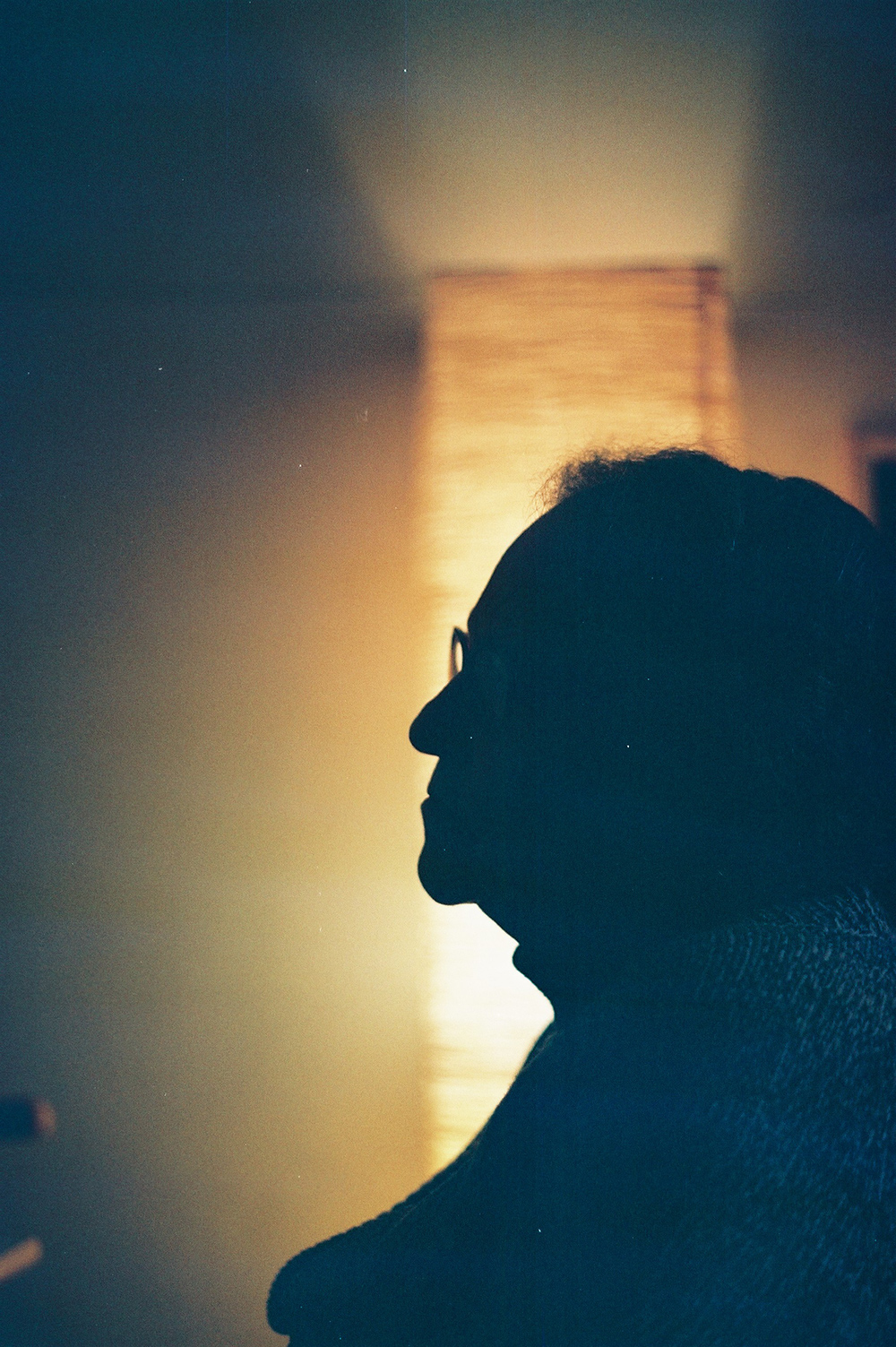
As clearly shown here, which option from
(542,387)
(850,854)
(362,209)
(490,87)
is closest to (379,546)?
(542,387)

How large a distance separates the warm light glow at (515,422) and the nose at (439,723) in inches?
13.5

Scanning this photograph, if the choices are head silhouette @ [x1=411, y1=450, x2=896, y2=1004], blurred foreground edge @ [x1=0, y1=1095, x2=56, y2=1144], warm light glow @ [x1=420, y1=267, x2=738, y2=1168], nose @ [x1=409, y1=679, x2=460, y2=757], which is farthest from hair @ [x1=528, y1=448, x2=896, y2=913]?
blurred foreground edge @ [x1=0, y1=1095, x2=56, y2=1144]

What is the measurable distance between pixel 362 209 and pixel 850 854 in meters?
0.97

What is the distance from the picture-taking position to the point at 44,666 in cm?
115

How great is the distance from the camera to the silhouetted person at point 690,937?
557 millimetres

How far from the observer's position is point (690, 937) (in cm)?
62

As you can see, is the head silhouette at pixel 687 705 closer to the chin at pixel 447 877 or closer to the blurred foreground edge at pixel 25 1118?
the chin at pixel 447 877

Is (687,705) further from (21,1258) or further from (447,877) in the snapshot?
(21,1258)

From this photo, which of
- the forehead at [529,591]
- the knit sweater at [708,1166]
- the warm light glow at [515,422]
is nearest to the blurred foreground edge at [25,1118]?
the warm light glow at [515,422]

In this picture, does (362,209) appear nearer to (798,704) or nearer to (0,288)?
(0,288)

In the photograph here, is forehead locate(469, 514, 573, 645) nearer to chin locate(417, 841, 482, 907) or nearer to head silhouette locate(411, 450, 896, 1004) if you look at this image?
head silhouette locate(411, 450, 896, 1004)

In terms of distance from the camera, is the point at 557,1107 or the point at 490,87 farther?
the point at 490,87

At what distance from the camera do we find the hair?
594 millimetres

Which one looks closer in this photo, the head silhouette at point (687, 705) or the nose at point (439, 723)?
the head silhouette at point (687, 705)
